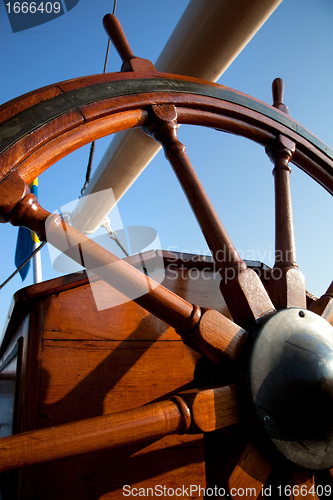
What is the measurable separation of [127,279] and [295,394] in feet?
1.54

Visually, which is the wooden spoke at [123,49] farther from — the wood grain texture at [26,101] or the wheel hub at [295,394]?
the wheel hub at [295,394]

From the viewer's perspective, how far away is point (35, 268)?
14.1 ft

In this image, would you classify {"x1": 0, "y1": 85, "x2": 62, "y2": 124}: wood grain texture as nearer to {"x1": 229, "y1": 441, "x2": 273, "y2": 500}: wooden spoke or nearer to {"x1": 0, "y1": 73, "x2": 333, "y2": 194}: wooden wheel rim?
{"x1": 0, "y1": 73, "x2": 333, "y2": 194}: wooden wheel rim

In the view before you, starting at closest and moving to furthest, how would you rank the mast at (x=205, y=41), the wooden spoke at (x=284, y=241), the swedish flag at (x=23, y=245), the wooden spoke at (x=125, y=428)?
1. the wooden spoke at (x=125, y=428)
2. the wooden spoke at (x=284, y=241)
3. the mast at (x=205, y=41)
4. the swedish flag at (x=23, y=245)

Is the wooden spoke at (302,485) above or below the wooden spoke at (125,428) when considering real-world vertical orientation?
below

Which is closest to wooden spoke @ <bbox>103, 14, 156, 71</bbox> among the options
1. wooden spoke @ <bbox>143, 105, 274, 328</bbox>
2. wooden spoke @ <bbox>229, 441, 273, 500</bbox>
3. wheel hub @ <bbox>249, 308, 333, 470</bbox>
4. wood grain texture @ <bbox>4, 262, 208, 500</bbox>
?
wooden spoke @ <bbox>143, 105, 274, 328</bbox>

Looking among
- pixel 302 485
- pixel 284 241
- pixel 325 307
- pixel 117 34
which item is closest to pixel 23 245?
pixel 117 34

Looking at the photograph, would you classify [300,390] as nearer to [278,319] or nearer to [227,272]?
[278,319]

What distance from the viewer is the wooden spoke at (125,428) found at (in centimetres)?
61

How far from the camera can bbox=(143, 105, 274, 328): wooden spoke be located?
0.92 m

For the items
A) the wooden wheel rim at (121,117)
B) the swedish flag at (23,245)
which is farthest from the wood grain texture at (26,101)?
the swedish flag at (23,245)

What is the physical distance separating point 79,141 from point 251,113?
675 mm

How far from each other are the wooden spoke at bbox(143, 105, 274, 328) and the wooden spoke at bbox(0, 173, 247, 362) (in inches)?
3.4

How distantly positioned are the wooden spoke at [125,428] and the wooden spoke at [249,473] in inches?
3.4
